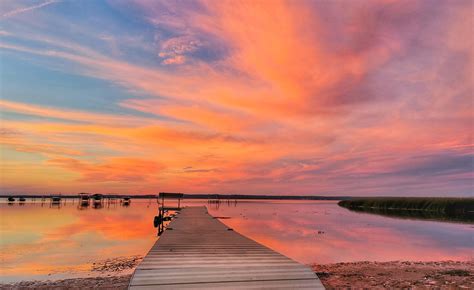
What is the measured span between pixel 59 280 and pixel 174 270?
814 cm

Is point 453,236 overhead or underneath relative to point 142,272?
underneath

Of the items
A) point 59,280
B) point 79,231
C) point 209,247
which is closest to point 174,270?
point 209,247

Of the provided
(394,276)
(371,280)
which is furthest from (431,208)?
(371,280)


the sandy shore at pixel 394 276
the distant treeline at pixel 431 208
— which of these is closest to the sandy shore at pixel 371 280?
the sandy shore at pixel 394 276

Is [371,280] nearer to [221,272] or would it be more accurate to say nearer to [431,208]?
[221,272]

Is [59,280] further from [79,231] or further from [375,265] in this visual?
[79,231]

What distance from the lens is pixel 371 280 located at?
1313cm

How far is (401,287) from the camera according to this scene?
38.8 ft

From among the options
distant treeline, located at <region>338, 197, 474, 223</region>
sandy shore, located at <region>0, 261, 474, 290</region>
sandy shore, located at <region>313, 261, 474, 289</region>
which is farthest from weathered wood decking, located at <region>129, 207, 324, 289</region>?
distant treeline, located at <region>338, 197, 474, 223</region>

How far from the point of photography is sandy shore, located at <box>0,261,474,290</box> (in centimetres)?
1222

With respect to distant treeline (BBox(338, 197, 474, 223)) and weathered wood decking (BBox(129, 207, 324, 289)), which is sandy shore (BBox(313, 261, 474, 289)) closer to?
weathered wood decking (BBox(129, 207, 324, 289))

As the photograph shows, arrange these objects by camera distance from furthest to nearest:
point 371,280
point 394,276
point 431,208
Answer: point 431,208 < point 394,276 < point 371,280

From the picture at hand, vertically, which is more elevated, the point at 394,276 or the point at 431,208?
the point at 394,276

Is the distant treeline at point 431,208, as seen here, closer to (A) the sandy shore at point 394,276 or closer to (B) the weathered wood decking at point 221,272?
(A) the sandy shore at point 394,276
